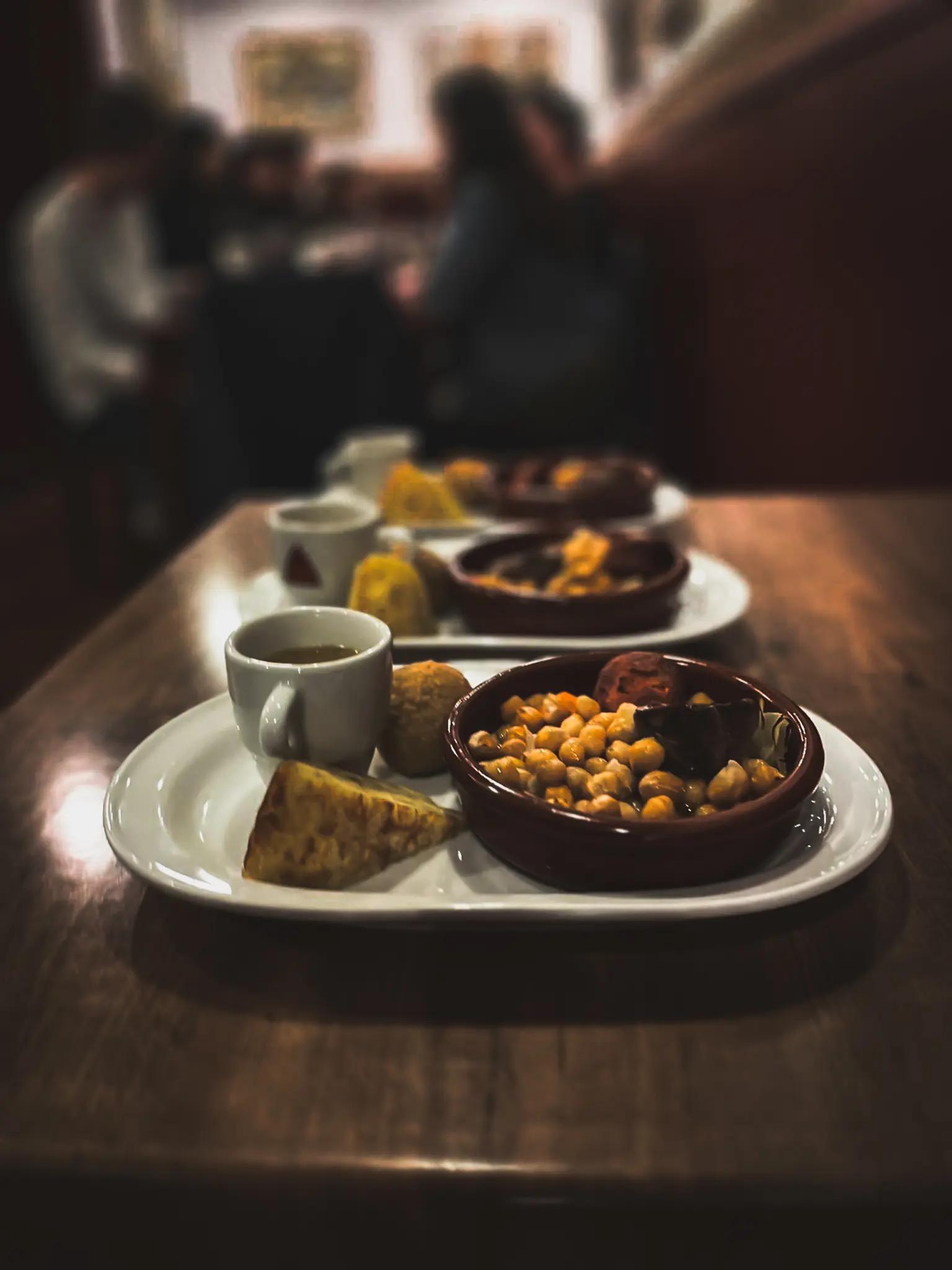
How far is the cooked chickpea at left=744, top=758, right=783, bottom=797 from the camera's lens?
652 millimetres

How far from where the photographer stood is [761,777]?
66 centimetres

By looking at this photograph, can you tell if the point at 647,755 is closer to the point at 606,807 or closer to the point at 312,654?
the point at 606,807

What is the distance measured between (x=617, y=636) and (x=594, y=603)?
5cm

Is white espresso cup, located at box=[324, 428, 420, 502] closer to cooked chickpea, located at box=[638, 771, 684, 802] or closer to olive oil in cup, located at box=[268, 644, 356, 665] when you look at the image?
olive oil in cup, located at box=[268, 644, 356, 665]

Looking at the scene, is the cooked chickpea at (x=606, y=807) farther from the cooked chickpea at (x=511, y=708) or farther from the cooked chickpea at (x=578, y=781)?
the cooked chickpea at (x=511, y=708)

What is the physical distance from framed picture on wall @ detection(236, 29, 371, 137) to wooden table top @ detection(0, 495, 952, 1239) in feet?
28.1

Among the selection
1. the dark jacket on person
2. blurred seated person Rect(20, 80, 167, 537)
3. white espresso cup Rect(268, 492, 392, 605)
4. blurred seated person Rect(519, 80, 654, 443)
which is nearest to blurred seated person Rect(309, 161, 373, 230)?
blurred seated person Rect(20, 80, 167, 537)

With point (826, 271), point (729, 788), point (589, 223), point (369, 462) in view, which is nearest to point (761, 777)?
point (729, 788)

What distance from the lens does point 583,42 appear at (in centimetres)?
791

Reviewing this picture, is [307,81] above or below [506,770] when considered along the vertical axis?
above

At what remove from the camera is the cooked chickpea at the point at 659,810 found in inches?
24.8

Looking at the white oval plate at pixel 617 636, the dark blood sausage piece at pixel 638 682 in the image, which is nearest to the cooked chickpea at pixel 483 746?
the dark blood sausage piece at pixel 638 682

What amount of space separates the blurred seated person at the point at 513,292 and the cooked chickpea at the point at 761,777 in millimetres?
2662

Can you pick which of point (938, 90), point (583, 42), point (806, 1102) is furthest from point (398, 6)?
point (806, 1102)
